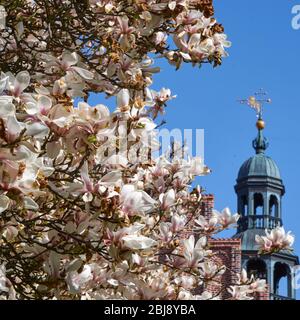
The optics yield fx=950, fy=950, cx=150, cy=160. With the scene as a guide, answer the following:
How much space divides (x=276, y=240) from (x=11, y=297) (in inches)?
88.2

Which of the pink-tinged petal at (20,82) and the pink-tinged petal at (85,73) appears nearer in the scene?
the pink-tinged petal at (20,82)

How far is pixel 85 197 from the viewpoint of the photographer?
3914mm

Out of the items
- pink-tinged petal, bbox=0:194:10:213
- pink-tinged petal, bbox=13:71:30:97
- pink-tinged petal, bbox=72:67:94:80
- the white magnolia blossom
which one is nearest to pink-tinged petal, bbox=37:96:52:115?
pink-tinged petal, bbox=13:71:30:97

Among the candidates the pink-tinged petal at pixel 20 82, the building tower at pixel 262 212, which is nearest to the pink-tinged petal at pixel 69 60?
the pink-tinged petal at pixel 20 82

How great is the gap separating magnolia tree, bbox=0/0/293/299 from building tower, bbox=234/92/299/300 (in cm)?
2815

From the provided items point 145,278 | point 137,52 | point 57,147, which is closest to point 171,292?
point 145,278

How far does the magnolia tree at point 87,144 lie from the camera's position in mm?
3742

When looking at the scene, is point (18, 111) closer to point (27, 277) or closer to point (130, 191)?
point (130, 191)

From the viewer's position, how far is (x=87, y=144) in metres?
3.84

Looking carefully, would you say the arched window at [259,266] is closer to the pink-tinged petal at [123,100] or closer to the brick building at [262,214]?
the brick building at [262,214]

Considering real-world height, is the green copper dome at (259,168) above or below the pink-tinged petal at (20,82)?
above

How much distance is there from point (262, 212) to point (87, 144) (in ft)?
108

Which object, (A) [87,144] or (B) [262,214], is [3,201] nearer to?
(A) [87,144]

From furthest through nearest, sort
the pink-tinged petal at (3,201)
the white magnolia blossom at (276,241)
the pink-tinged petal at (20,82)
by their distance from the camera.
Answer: the white magnolia blossom at (276,241) → the pink-tinged petal at (20,82) → the pink-tinged petal at (3,201)
